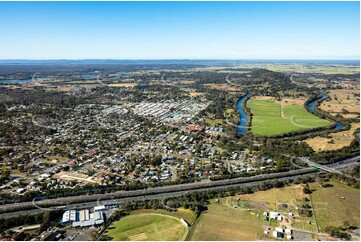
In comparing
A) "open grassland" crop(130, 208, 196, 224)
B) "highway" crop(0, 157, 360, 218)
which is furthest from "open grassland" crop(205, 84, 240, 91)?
"open grassland" crop(130, 208, 196, 224)

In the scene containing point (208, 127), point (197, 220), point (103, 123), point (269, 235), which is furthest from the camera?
point (103, 123)

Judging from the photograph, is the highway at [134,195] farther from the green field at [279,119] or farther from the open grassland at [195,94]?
the open grassland at [195,94]

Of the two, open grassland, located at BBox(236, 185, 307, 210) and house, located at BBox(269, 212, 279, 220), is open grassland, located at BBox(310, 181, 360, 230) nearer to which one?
open grassland, located at BBox(236, 185, 307, 210)

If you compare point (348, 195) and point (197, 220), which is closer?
point (197, 220)

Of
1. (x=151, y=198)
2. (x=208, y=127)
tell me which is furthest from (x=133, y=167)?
(x=208, y=127)

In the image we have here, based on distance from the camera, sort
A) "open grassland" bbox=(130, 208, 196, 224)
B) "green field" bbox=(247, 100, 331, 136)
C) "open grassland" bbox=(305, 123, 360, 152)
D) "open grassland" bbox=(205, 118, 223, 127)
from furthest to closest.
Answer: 1. "open grassland" bbox=(205, 118, 223, 127)
2. "green field" bbox=(247, 100, 331, 136)
3. "open grassland" bbox=(305, 123, 360, 152)
4. "open grassland" bbox=(130, 208, 196, 224)

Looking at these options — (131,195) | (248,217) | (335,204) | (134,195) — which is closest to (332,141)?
(335,204)

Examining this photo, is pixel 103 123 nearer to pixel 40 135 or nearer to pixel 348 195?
pixel 40 135
